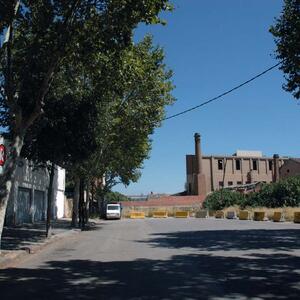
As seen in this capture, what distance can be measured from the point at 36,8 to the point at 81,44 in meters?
1.61

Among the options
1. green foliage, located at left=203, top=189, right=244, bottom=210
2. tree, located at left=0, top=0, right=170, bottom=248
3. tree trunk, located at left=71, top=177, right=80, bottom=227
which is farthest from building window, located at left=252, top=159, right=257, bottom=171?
tree, located at left=0, top=0, right=170, bottom=248

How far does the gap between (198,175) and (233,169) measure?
12.2m

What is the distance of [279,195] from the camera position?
60.9 meters

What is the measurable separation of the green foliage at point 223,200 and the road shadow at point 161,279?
184 feet

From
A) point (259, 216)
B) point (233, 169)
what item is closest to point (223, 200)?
point (259, 216)

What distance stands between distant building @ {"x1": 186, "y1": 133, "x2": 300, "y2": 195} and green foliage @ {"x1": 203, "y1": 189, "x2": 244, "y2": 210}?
966 inches

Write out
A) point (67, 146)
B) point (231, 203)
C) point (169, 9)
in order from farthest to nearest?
point (231, 203)
point (67, 146)
point (169, 9)

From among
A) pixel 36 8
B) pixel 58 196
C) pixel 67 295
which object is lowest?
pixel 67 295

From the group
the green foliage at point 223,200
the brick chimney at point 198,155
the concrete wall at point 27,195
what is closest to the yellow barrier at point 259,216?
the concrete wall at point 27,195

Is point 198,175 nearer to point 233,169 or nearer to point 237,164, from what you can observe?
point 233,169

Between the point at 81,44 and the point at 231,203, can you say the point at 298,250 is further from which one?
the point at 231,203

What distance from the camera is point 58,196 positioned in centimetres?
5169

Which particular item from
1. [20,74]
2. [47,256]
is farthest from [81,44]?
[47,256]

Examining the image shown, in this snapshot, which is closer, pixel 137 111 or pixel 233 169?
pixel 137 111
